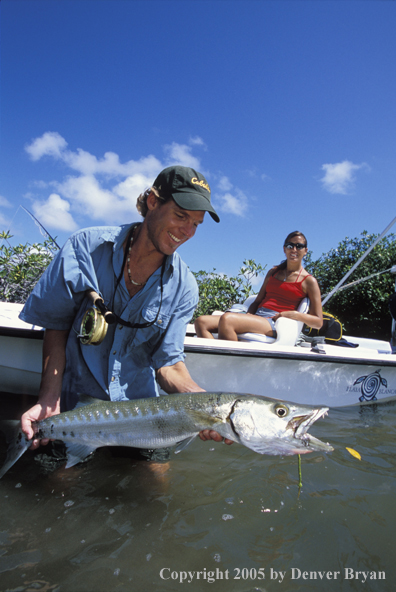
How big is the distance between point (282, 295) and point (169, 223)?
3.33 meters

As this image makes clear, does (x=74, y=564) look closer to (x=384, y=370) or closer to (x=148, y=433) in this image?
(x=148, y=433)

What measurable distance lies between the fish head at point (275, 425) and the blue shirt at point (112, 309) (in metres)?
1.07

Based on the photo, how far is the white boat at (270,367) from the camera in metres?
3.76

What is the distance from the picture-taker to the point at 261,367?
441 centimetres

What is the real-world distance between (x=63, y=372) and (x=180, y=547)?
1.48 meters

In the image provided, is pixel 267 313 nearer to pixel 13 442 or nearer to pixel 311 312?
pixel 311 312

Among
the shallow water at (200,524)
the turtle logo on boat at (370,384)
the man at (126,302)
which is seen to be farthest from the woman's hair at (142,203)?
the turtle logo on boat at (370,384)

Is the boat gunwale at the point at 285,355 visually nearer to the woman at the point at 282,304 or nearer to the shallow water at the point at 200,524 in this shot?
the woman at the point at 282,304

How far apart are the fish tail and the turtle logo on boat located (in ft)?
14.3

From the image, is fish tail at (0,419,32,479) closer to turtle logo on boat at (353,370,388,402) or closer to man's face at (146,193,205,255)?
man's face at (146,193,205,255)

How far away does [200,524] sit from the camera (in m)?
2.23

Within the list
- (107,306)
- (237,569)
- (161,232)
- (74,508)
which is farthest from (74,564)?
(161,232)

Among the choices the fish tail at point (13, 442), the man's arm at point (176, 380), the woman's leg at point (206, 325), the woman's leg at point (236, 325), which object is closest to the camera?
the fish tail at point (13, 442)

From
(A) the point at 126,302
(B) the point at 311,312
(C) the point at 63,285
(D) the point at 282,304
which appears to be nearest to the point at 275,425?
(A) the point at 126,302
